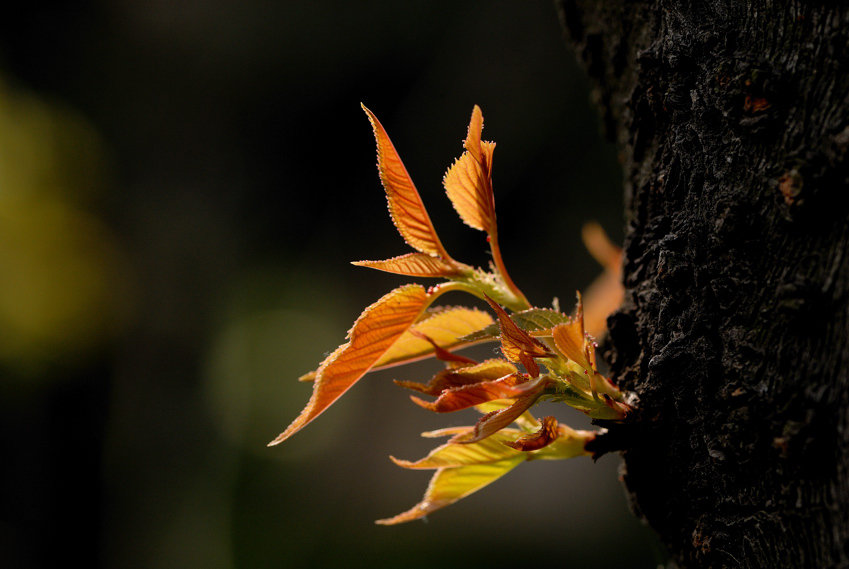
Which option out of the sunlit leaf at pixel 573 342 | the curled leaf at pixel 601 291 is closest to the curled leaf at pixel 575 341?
the sunlit leaf at pixel 573 342

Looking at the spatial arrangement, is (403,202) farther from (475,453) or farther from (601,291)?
(601,291)

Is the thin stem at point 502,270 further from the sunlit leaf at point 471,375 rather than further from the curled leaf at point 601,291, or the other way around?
the curled leaf at point 601,291

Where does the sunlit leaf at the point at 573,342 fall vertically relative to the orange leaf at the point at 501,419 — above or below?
above

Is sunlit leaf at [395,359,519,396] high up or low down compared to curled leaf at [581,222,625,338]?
down

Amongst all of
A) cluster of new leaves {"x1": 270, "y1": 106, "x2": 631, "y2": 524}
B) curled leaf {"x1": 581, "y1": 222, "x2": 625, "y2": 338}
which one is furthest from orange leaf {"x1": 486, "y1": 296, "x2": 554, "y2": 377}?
curled leaf {"x1": 581, "y1": 222, "x2": 625, "y2": 338}

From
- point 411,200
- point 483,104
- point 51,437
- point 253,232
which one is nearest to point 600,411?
point 411,200

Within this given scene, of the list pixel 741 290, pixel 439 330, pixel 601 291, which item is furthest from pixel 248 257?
pixel 741 290

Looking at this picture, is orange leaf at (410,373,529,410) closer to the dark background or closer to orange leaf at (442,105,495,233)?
orange leaf at (442,105,495,233)
